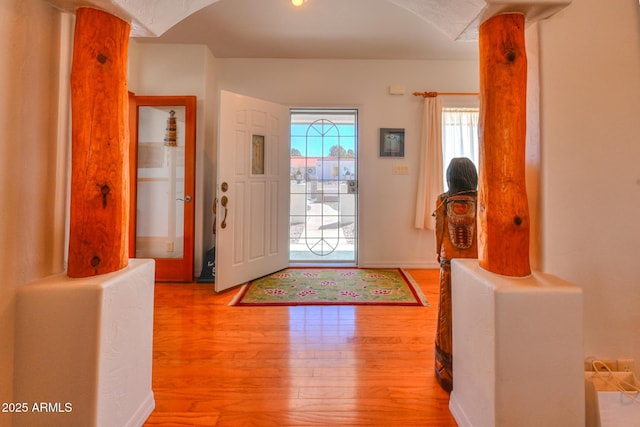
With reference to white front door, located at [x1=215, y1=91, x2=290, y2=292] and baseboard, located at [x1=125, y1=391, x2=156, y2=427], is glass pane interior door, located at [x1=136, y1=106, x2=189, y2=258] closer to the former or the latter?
white front door, located at [x1=215, y1=91, x2=290, y2=292]

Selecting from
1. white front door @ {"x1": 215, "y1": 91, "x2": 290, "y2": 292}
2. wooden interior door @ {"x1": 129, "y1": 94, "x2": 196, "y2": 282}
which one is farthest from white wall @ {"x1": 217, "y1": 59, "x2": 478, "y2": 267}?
wooden interior door @ {"x1": 129, "y1": 94, "x2": 196, "y2": 282}

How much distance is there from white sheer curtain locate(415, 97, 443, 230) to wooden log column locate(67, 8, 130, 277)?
307 cm

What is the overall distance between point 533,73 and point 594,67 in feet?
0.81

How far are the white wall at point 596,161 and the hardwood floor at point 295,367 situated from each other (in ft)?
2.61

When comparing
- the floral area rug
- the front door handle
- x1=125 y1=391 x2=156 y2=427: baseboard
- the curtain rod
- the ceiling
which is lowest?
x1=125 y1=391 x2=156 y2=427: baseboard

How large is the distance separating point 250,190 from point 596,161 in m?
2.58

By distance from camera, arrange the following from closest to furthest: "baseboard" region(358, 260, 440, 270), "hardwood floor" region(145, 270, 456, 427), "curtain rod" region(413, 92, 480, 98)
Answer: "hardwood floor" region(145, 270, 456, 427) < "curtain rod" region(413, 92, 480, 98) < "baseboard" region(358, 260, 440, 270)

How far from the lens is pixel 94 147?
1.07 meters

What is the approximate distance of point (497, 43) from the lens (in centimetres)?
109

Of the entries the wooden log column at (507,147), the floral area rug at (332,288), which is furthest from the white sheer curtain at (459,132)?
the wooden log column at (507,147)

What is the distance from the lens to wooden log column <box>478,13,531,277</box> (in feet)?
3.51

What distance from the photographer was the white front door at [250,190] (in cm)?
270

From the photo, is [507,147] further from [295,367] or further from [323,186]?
[323,186]

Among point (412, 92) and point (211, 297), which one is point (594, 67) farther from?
point (211, 297)
